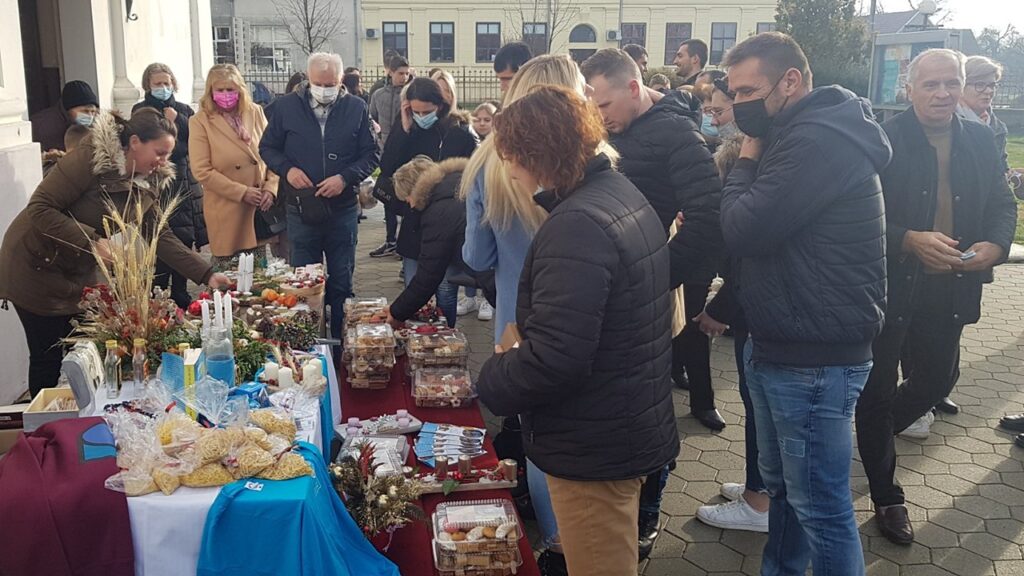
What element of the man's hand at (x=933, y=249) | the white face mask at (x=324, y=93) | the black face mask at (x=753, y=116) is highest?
the white face mask at (x=324, y=93)

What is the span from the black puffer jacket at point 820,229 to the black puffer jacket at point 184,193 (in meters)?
4.50

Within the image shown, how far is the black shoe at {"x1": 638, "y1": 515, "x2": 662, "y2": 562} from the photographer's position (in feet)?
11.3

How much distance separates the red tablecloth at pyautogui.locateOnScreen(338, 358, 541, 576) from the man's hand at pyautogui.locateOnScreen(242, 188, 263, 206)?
1.83m

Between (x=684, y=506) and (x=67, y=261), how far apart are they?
3117mm

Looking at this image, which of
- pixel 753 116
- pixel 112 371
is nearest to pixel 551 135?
pixel 753 116

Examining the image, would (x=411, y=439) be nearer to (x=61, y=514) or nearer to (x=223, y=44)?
(x=61, y=514)

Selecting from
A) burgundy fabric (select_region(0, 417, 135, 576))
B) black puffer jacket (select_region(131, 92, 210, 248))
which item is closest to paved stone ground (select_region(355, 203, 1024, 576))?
burgundy fabric (select_region(0, 417, 135, 576))

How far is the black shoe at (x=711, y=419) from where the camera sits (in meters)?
4.74

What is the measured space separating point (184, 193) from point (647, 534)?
4.34m

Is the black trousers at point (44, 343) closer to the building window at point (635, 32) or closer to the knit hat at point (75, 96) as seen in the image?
the knit hat at point (75, 96)

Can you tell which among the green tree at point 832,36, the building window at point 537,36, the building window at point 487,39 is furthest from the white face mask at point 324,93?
the building window at point 487,39

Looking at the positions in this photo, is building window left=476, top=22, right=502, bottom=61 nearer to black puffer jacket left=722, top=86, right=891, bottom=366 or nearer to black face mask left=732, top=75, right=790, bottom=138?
black face mask left=732, top=75, right=790, bottom=138

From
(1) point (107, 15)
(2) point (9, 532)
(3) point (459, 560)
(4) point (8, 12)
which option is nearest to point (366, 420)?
(3) point (459, 560)

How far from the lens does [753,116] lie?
2.64 meters
